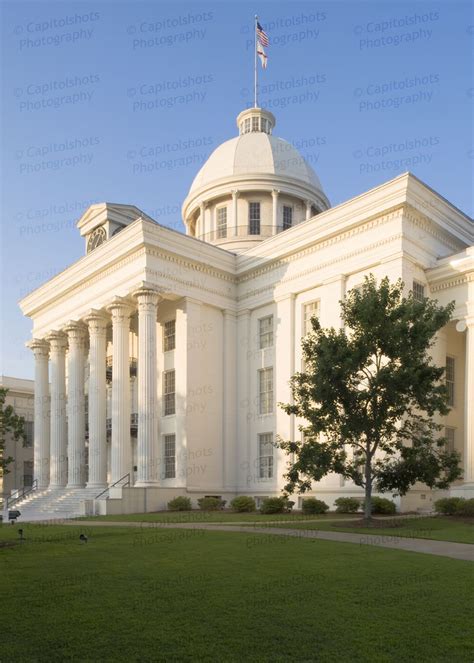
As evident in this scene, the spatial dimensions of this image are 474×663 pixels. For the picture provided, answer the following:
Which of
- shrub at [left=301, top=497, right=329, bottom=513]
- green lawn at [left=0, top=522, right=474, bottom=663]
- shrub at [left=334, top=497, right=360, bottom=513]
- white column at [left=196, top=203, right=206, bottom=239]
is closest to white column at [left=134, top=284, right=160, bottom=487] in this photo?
shrub at [left=301, top=497, right=329, bottom=513]

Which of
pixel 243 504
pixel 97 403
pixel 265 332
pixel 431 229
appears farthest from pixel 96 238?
pixel 431 229

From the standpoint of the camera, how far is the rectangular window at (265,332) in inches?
1492

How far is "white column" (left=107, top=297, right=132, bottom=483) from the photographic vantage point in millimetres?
36406

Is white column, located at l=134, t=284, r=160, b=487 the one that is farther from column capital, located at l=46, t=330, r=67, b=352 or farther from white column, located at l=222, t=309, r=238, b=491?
column capital, located at l=46, t=330, r=67, b=352

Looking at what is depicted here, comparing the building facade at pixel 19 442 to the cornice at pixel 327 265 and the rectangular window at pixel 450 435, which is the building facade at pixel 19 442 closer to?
the cornice at pixel 327 265

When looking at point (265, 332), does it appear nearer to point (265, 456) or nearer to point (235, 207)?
point (265, 456)

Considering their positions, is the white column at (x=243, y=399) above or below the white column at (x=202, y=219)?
below

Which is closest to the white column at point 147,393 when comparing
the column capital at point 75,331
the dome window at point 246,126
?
the column capital at point 75,331

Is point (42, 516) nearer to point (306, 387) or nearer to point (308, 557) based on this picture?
point (306, 387)

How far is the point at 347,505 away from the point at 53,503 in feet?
61.0

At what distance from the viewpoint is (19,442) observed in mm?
66000

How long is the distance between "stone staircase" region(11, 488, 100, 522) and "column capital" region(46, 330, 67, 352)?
945 cm

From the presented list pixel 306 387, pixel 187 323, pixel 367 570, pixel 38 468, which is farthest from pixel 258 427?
pixel 367 570

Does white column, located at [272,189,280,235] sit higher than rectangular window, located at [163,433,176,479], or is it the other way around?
white column, located at [272,189,280,235]
